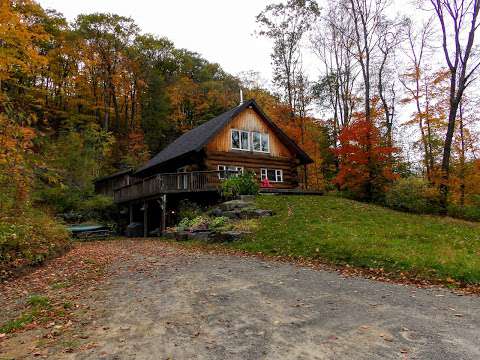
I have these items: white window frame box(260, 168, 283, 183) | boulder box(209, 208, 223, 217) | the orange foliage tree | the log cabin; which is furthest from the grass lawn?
white window frame box(260, 168, 283, 183)

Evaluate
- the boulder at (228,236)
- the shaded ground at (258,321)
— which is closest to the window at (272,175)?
the boulder at (228,236)

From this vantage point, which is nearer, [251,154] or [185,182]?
[185,182]

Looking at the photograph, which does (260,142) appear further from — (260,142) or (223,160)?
(223,160)

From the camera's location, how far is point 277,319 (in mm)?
5949

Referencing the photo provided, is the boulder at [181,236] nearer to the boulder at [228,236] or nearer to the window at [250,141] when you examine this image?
the boulder at [228,236]

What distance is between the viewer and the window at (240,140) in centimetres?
2830

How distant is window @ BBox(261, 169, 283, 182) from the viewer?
29.6 m

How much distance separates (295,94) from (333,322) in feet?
110

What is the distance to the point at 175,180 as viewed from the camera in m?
23.8

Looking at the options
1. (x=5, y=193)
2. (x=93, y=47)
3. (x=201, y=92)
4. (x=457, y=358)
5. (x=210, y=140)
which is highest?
(x=93, y=47)

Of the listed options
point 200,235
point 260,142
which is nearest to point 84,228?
point 200,235

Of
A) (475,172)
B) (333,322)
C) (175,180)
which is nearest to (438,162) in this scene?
(475,172)

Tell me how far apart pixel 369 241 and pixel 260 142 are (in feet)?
62.1

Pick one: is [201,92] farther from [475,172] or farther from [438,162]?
[475,172]
